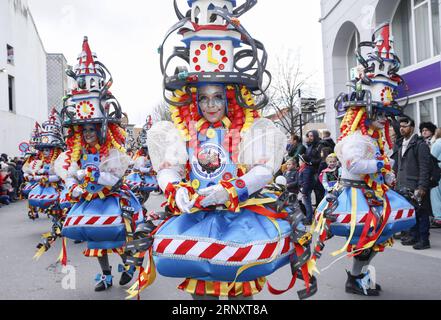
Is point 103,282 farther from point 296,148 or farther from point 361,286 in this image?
point 296,148

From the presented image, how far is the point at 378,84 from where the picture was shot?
488cm

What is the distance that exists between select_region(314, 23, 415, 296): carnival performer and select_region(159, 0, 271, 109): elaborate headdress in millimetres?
1818

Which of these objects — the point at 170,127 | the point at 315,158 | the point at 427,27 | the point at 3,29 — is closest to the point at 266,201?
the point at 170,127

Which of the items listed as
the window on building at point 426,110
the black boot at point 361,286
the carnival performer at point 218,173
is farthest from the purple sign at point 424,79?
the carnival performer at point 218,173

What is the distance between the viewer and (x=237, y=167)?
10.2ft

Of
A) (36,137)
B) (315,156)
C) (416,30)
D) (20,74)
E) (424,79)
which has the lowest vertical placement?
(315,156)

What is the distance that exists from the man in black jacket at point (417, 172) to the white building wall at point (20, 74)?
22.5m

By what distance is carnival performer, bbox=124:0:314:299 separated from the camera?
2.71 meters

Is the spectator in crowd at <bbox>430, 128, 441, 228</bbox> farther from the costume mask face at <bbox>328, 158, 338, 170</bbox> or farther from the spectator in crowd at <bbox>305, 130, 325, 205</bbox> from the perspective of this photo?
the spectator in crowd at <bbox>305, 130, 325, 205</bbox>

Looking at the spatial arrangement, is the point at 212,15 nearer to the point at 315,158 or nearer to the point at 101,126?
the point at 101,126

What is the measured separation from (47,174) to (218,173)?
7.63 meters

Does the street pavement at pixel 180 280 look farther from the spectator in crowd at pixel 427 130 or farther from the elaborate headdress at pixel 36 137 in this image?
the elaborate headdress at pixel 36 137

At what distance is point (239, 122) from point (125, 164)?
245cm

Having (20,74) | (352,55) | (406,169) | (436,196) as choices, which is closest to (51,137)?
(406,169)
